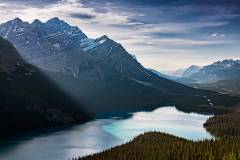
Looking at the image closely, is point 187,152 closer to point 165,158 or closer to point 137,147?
Answer: point 165,158

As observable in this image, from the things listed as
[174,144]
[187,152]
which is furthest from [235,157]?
[174,144]

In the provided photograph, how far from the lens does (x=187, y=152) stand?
6806 inches

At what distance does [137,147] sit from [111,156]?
2080cm

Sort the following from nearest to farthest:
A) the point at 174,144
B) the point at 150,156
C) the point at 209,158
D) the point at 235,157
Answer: the point at 235,157
the point at 209,158
the point at 150,156
the point at 174,144

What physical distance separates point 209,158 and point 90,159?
1750 inches

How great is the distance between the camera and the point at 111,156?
180500 millimetres

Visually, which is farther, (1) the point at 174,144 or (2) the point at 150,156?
(1) the point at 174,144

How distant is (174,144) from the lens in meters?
189

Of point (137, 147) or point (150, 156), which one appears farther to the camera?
point (137, 147)

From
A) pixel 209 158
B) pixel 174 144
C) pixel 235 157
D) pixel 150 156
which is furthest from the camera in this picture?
pixel 174 144

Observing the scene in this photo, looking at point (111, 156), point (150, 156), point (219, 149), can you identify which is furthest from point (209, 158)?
point (111, 156)

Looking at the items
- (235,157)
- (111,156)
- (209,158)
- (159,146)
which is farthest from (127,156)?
(235,157)

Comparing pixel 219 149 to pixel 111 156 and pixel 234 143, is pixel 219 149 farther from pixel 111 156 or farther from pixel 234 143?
pixel 111 156

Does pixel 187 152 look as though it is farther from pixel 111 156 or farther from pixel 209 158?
pixel 111 156
